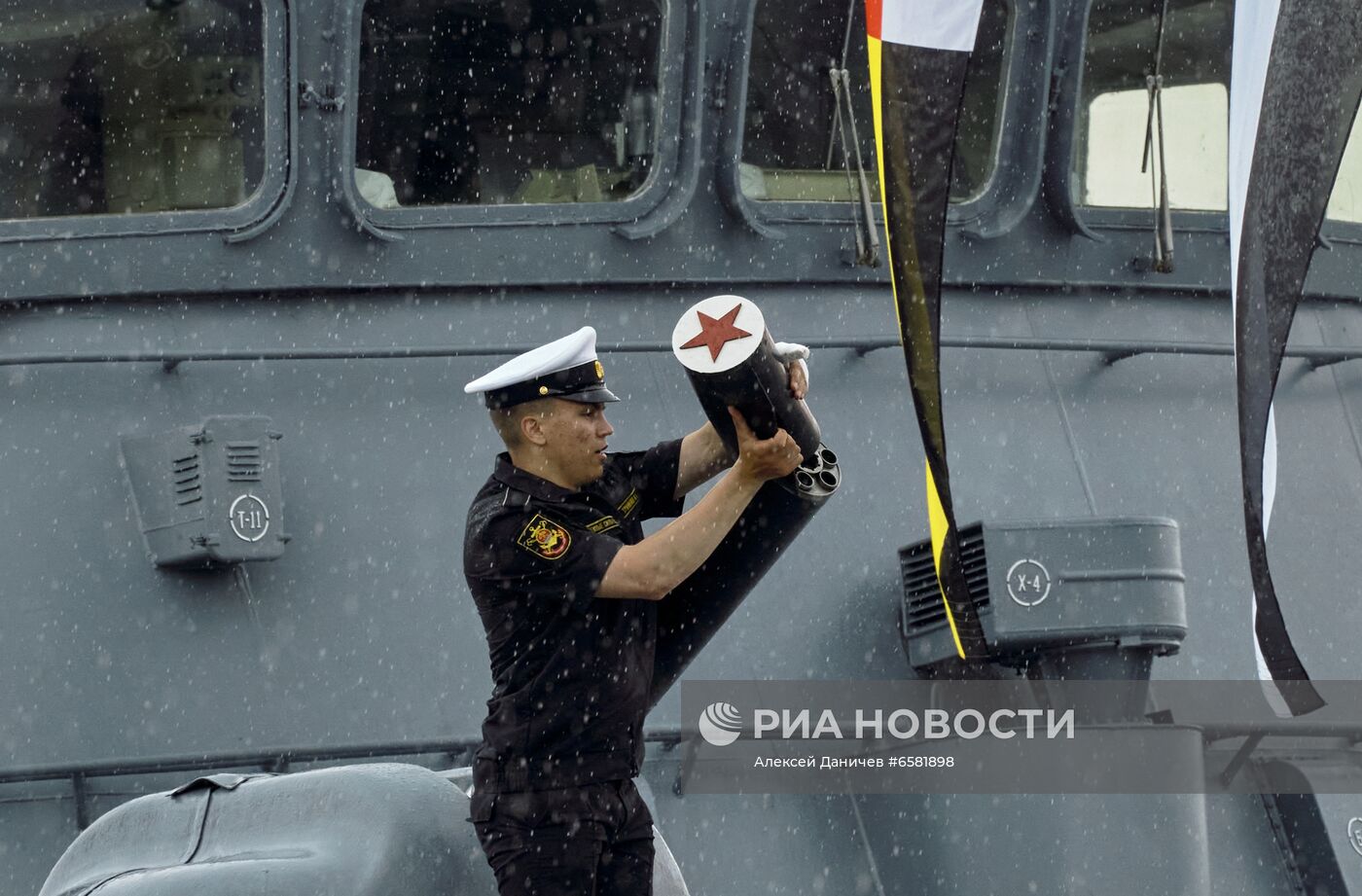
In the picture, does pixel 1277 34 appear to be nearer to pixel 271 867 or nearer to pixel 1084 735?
pixel 1084 735

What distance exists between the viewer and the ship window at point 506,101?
581 centimetres

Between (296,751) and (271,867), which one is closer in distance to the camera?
(271,867)

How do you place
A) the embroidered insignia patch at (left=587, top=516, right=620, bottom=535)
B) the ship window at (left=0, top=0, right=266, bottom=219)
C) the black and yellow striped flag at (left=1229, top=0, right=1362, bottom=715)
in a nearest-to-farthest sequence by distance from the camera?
the embroidered insignia patch at (left=587, top=516, right=620, bottom=535) < the black and yellow striped flag at (left=1229, top=0, right=1362, bottom=715) < the ship window at (left=0, top=0, right=266, bottom=219)

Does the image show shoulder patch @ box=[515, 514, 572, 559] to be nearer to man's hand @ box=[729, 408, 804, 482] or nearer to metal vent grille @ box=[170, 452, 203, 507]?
man's hand @ box=[729, 408, 804, 482]

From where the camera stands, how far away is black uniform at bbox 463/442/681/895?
371 cm

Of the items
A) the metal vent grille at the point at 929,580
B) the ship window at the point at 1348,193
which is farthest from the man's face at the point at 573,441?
the ship window at the point at 1348,193

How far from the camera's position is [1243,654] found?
594 centimetres

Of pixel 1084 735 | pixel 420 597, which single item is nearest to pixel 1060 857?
pixel 1084 735

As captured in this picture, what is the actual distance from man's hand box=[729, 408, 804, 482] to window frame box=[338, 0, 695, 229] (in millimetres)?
2366

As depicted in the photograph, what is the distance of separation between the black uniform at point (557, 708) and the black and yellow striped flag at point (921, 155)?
1.50 meters

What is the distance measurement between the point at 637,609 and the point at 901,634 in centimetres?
196

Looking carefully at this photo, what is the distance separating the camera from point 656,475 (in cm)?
409
